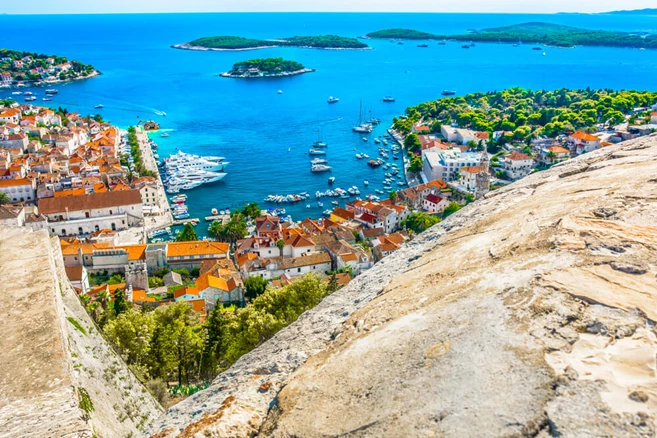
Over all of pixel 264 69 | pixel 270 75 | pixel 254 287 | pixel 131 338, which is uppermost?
pixel 264 69

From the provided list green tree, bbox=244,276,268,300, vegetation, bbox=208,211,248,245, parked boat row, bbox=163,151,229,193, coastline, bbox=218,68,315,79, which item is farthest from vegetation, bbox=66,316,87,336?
coastline, bbox=218,68,315,79

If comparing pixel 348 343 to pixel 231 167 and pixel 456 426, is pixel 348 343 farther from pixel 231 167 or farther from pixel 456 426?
pixel 231 167

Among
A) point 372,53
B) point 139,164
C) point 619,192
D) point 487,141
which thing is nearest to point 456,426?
point 619,192

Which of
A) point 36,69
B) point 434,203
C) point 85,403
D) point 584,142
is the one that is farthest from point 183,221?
point 36,69

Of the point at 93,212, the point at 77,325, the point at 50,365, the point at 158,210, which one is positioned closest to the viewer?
the point at 50,365

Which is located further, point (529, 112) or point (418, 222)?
point (529, 112)

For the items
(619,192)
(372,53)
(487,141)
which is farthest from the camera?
(372,53)

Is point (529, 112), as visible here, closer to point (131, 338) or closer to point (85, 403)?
point (131, 338)
